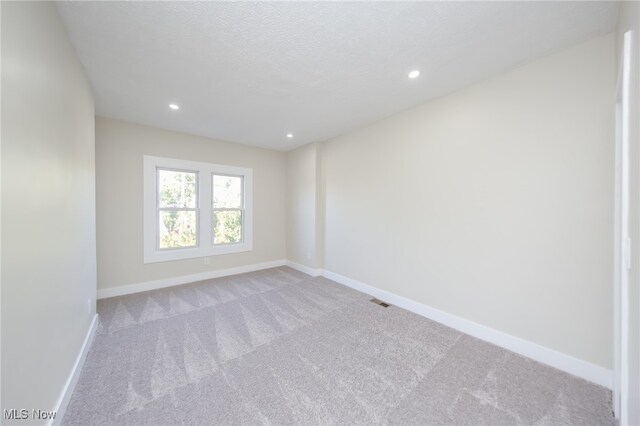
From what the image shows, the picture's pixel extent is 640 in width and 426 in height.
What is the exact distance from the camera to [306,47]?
174 cm

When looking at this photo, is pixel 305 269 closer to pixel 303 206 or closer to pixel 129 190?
pixel 303 206

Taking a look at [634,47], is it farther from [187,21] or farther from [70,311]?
[70,311]

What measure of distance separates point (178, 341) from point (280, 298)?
1278mm

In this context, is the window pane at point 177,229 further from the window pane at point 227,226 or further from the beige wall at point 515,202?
the beige wall at point 515,202

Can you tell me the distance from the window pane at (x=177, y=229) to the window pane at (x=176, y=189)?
0.50 ft

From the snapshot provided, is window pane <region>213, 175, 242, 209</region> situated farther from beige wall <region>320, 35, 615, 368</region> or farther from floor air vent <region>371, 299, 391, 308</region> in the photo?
floor air vent <region>371, 299, 391, 308</region>

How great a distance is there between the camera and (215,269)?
4059 millimetres

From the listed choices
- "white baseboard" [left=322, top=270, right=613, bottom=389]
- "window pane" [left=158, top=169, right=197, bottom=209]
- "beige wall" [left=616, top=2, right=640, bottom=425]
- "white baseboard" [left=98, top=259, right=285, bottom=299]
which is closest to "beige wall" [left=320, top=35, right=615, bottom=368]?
"white baseboard" [left=322, top=270, right=613, bottom=389]

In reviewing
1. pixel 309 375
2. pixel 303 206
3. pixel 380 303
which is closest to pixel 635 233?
pixel 309 375

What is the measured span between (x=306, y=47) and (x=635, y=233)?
212 cm

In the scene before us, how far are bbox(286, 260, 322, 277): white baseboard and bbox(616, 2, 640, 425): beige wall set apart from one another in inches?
134

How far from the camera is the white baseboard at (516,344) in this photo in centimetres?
166

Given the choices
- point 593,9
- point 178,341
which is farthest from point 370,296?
point 593,9

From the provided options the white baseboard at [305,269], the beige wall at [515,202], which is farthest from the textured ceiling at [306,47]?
the white baseboard at [305,269]
